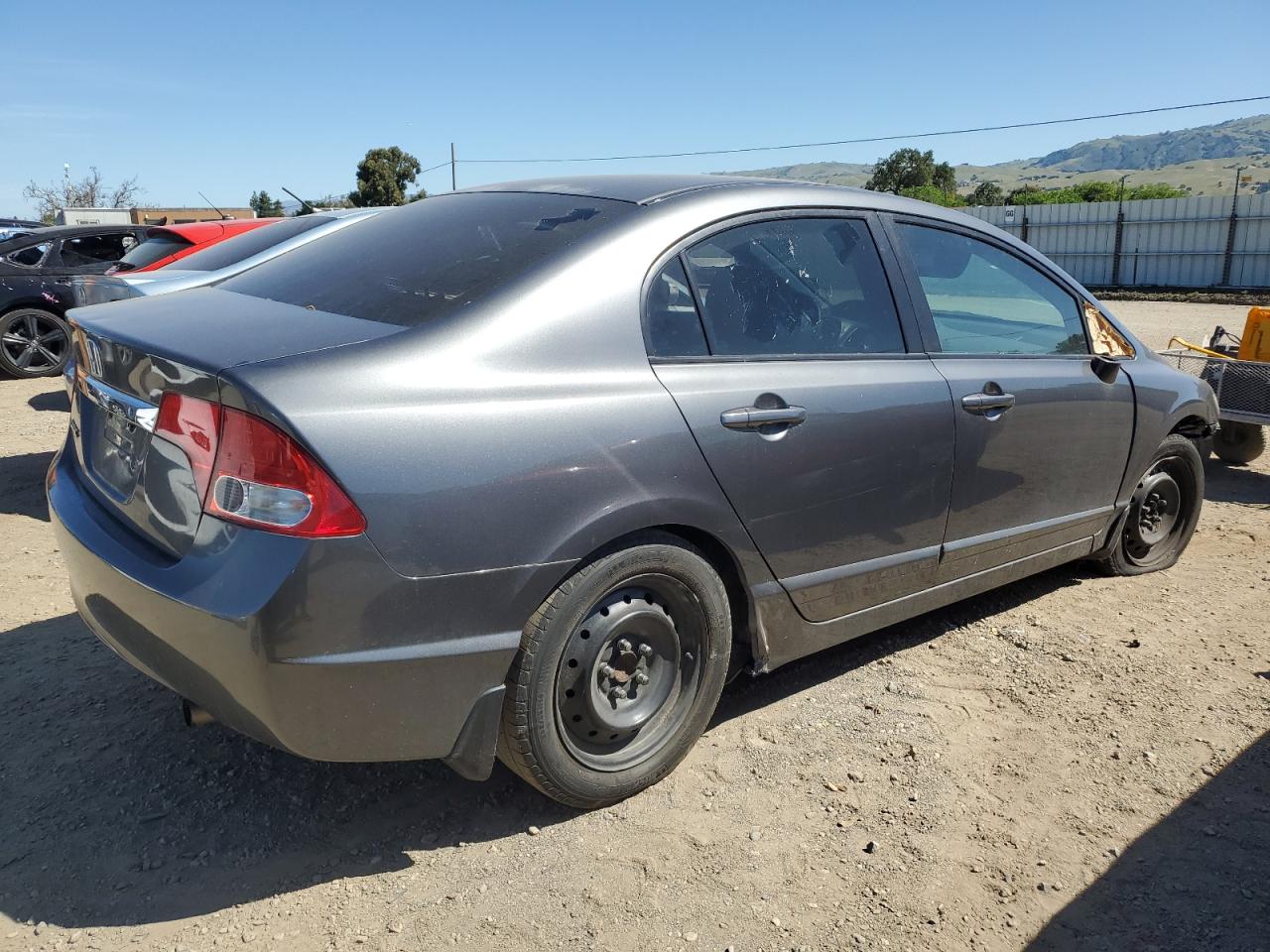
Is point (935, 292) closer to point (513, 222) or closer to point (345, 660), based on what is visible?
point (513, 222)

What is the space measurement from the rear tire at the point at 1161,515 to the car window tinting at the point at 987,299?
90 centimetres

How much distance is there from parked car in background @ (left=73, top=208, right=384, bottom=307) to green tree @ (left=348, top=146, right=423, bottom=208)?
156 feet

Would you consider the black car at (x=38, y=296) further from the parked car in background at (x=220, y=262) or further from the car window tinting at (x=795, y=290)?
the car window tinting at (x=795, y=290)

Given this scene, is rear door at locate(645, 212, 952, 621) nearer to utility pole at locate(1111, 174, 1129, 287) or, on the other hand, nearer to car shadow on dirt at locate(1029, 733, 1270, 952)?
car shadow on dirt at locate(1029, 733, 1270, 952)

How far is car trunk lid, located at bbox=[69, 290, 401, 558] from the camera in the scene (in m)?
2.37

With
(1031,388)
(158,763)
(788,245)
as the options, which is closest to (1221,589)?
(1031,388)

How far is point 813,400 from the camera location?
3.04 meters

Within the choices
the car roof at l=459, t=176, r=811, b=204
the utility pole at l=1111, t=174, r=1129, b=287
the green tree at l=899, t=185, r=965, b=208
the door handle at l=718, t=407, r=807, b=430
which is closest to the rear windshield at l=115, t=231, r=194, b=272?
the car roof at l=459, t=176, r=811, b=204

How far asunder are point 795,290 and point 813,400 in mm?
409

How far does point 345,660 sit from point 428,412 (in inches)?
23.2

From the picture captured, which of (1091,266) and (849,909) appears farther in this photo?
(1091,266)

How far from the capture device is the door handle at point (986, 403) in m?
3.49

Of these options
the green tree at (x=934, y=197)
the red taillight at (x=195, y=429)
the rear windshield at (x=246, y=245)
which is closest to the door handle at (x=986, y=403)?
the red taillight at (x=195, y=429)

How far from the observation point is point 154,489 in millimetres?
2475
